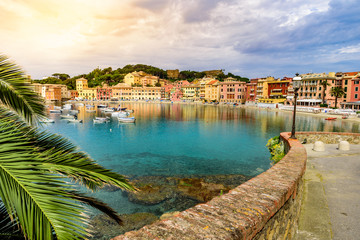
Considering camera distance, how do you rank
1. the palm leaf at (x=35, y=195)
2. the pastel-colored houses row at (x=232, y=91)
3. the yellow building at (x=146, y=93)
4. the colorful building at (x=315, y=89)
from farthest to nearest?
the yellow building at (x=146, y=93)
the colorful building at (x=315, y=89)
the pastel-colored houses row at (x=232, y=91)
the palm leaf at (x=35, y=195)

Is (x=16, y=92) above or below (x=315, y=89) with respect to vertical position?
below

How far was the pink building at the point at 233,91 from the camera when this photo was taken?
112 metres

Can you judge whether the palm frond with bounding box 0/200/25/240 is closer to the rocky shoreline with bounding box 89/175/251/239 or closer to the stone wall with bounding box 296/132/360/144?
the rocky shoreline with bounding box 89/175/251/239

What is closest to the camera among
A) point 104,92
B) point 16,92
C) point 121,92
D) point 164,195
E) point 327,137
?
point 16,92

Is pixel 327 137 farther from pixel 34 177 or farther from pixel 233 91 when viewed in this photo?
pixel 233 91

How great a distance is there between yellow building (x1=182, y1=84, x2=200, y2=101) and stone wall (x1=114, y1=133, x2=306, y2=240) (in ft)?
434

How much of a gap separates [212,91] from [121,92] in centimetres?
6286

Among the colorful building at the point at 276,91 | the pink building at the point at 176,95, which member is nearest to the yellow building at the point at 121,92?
the pink building at the point at 176,95

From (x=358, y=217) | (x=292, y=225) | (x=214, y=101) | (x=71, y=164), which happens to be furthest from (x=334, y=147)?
(x=214, y=101)

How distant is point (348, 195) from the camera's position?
619 cm

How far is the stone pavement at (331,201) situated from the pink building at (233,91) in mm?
105464

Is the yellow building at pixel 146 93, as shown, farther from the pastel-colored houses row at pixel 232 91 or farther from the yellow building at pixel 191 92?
the yellow building at pixel 191 92

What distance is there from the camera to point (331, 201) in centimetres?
588

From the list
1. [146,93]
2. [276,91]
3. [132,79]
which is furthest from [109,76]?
[276,91]
